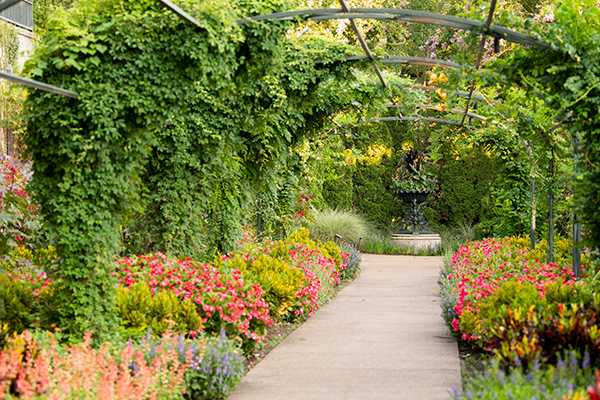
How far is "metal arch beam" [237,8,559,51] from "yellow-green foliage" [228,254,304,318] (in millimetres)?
2541

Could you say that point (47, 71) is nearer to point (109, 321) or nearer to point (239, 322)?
point (109, 321)

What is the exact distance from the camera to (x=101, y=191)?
13.5ft

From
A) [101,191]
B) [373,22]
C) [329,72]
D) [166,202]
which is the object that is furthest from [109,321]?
[373,22]

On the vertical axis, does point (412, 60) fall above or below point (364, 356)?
above

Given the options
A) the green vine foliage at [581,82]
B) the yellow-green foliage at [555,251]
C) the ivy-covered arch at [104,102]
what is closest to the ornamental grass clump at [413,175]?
the yellow-green foliage at [555,251]

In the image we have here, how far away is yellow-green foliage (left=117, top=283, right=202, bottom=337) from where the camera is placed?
4.43m

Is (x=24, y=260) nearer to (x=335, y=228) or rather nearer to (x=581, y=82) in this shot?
(x=581, y=82)

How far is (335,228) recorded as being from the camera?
14.5m

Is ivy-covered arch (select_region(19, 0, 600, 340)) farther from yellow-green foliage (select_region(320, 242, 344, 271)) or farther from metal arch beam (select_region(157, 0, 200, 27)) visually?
yellow-green foliage (select_region(320, 242, 344, 271))

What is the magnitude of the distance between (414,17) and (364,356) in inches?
111

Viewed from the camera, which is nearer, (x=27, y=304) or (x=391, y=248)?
(x=27, y=304)

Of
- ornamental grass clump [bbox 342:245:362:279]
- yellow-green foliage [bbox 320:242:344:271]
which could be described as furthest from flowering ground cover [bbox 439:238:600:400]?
ornamental grass clump [bbox 342:245:362:279]

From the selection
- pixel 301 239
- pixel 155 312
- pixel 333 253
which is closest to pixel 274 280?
pixel 155 312

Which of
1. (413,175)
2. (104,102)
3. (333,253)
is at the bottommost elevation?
(333,253)
